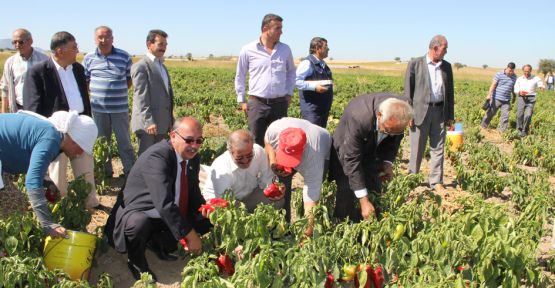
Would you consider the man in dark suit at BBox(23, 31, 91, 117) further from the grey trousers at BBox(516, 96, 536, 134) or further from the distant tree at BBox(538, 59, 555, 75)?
the distant tree at BBox(538, 59, 555, 75)

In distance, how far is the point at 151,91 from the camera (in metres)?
4.87

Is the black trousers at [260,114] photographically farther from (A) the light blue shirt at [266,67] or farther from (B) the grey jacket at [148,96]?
(B) the grey jacket at [148,96]

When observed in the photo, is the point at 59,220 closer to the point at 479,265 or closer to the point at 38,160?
the point at 38,160

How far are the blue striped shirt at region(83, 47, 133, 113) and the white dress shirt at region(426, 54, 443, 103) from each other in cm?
336

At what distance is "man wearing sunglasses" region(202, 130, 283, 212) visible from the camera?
3.42 m

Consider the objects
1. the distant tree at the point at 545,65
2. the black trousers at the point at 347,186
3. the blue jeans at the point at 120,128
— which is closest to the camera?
the black trousers at the point at 347,186

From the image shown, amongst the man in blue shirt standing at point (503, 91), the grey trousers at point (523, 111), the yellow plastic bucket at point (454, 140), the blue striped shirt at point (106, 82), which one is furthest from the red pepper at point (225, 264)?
the grey trousers at point (523, 111)

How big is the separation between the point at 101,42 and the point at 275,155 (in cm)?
244

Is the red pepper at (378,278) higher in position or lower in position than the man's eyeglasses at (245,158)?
lower

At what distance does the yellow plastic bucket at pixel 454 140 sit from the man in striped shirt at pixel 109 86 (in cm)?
495

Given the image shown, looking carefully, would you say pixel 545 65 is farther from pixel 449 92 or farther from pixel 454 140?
pixel 449 92

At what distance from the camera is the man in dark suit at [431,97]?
17.7ft

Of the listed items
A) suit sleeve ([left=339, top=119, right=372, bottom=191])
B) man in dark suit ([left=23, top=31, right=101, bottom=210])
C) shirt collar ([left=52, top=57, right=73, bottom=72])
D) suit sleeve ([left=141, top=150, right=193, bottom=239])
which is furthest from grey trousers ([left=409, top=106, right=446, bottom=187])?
shirt collar ([left=52, top=57, right=73, bottom=72])

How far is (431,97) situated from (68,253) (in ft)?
13.2
